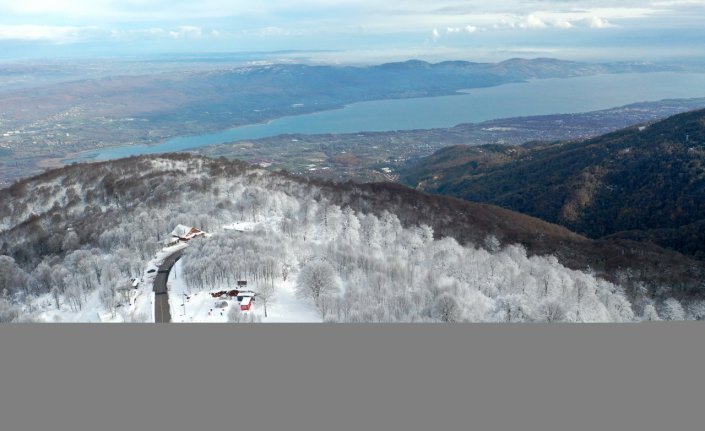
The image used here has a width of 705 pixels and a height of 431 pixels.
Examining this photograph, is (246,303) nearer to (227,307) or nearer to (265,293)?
(227,307)

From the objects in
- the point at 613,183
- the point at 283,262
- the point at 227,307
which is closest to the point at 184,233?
the point at 283,262

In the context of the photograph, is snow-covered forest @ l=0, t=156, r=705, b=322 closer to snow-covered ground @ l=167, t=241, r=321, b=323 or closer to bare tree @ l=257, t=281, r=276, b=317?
bare tree @ l=257, t=281, r=276, b=317

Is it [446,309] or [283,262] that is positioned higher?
[283,262]

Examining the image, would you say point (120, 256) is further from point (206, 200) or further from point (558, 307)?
point (558, 307)

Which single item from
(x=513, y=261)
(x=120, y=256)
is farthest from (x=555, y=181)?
(x=120, y=256)

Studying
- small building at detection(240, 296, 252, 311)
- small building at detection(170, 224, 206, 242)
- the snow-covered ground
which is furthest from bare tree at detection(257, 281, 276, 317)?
small building at detection(170, 224, 206, 242)

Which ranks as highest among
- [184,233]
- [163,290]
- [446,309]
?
[184,233]

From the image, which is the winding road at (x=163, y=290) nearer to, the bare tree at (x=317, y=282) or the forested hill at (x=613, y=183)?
the bare tree at (x=317, y=282)

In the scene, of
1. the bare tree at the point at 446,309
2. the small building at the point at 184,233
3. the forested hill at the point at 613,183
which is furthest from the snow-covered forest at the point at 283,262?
the forested hill at the point at 613,183
